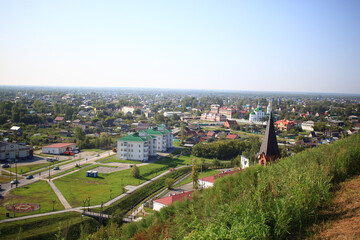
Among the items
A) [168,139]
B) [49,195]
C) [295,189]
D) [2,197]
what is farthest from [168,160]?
[295,189]

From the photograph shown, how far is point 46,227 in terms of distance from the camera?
40.6 ft

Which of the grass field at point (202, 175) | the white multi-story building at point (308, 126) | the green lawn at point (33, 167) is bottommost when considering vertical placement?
the grass field at point (202, 175)

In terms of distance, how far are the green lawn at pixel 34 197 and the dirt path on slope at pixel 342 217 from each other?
44.0 feet

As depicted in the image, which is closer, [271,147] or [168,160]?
[271,147]

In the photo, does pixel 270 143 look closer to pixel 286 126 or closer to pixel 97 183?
pixel 97 183

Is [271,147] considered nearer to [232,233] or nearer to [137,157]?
[232,233]

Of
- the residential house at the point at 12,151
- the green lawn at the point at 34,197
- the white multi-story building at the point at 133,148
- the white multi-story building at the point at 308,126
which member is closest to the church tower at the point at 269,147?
the green lawn at the point at 34,197

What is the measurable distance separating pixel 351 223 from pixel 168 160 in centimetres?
2297

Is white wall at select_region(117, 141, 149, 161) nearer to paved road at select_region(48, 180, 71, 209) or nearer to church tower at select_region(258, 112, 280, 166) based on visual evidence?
paved road at select_region(48, 180, 71, 209)

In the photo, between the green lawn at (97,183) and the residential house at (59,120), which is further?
the residential house at (59,120)

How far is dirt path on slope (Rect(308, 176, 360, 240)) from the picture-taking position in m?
3.79

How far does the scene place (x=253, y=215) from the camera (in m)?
4.03

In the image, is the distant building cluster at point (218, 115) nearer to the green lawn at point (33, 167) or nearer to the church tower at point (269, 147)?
the green lawn at point (33, 167)

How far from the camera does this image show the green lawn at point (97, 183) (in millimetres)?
15894
